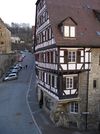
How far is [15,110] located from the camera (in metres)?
39.1

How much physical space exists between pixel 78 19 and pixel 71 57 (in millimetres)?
4661

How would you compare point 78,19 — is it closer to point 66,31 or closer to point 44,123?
point 66,31

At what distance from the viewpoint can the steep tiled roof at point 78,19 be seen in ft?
96.4

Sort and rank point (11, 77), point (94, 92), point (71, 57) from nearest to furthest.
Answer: point (71, 57)
point (94, 92)
point (11, 77)

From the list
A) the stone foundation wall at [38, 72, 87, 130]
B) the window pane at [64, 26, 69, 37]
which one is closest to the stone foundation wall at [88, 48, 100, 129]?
the stone foundation wall at [38, 72, 87, 130]

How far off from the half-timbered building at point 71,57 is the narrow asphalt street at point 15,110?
12.0 feet

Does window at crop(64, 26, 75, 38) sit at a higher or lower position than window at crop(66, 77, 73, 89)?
higher

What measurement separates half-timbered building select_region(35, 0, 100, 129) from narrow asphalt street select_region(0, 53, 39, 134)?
3646 mm

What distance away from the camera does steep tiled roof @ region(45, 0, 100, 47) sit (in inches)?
1156

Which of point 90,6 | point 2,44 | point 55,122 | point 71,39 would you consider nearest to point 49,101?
point 55,122

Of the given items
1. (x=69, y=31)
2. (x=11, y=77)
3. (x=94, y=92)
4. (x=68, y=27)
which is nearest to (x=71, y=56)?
(x=69, y=31)

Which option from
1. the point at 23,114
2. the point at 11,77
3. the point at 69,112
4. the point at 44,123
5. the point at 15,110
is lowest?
the point at 44,123

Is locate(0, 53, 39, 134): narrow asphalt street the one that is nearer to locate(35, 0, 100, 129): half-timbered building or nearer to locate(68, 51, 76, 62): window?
locate(35, 0, 100, 129): half-timbered building

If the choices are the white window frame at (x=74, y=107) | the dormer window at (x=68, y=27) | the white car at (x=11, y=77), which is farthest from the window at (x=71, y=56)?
the white car at (x=11, y=77)
